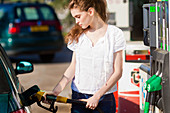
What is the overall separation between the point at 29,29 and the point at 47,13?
0.89 meters

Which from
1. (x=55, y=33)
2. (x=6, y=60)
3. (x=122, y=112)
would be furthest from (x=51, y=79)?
(x=6, y=60)

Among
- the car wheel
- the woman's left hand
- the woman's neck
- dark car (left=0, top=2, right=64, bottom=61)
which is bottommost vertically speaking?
the car wheel

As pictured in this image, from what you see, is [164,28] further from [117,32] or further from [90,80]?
[90,80]

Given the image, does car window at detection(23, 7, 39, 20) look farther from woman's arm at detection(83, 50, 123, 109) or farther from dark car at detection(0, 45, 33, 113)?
woman's arm at detection(83, 50, 123, 109)

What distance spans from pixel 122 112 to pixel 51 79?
16.0 feet

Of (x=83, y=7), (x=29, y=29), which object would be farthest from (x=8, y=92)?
(x=29, y=29)

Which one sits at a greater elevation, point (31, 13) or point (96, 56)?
point (96, 56)

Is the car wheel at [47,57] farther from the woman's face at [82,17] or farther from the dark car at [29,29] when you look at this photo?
the woman's face at [82,17]

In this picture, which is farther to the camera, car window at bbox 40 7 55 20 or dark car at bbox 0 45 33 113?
car window at bbox 40 7 55 20

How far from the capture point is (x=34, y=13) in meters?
12.3

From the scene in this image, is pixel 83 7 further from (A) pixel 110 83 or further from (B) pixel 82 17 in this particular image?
(A) pixel 110 83

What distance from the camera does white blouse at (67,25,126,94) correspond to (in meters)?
3.43

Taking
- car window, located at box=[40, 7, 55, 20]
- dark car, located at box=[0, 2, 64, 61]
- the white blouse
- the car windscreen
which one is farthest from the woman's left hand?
car window, located at box=[40, 7, 55, 20]

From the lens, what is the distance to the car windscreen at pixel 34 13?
1195cm
